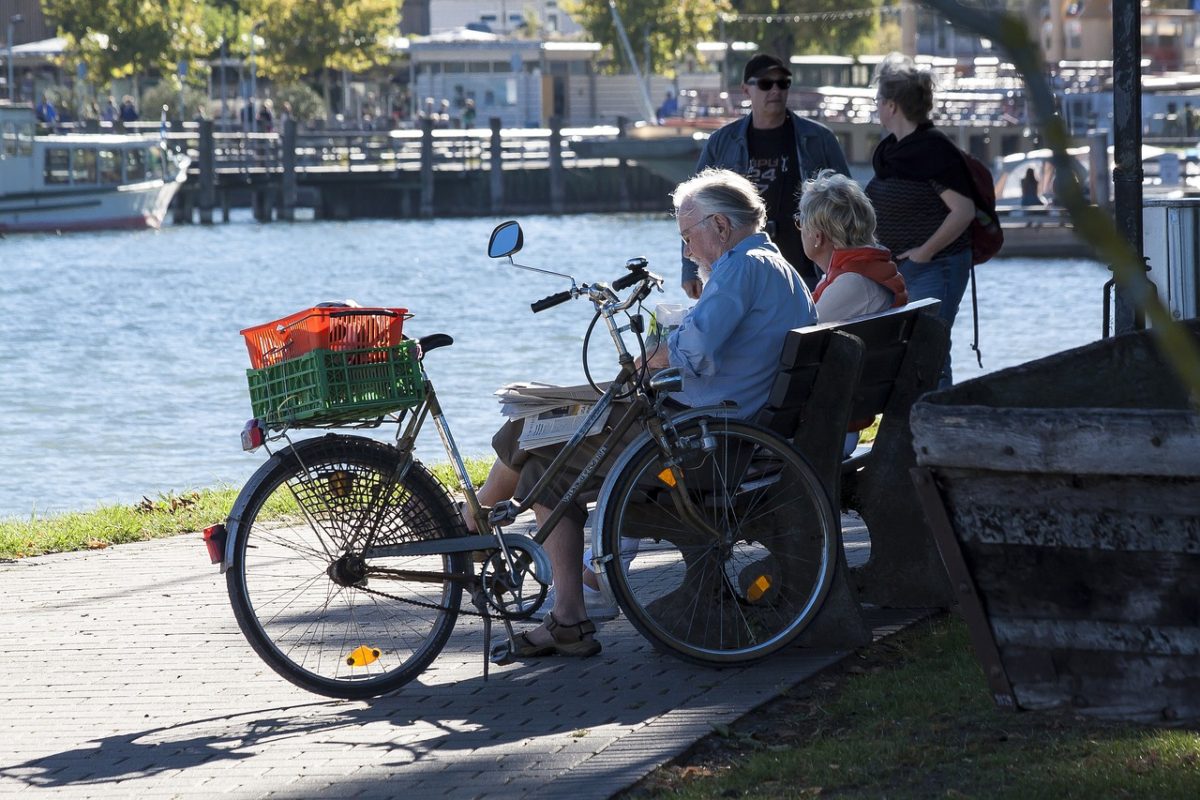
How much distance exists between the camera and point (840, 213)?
552 centimetres

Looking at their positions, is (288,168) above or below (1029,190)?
above

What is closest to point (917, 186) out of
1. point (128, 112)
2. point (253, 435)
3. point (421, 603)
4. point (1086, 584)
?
point (421, 603)

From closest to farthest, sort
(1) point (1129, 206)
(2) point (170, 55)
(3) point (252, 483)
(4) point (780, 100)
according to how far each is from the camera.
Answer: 1. (3) point (252, 483)
2. (1) point (1129, 206)
3. (4) point (780, 100)
4. (2) point (170, 55)

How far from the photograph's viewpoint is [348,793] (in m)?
3.90

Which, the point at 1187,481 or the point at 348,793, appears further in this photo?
the point at 348,793

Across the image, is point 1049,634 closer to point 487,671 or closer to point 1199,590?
point 1199,590

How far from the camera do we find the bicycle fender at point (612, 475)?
469 cm

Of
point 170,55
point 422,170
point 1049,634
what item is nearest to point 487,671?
point 1049,634

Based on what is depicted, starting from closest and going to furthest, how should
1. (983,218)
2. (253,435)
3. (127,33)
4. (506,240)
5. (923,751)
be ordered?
1. (923,751)
2. (253,435)
3. (506,240)
4. (983,218)
5. (127,33)

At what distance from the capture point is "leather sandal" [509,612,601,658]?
505 centimetres

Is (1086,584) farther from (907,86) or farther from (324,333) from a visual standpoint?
(907,86)

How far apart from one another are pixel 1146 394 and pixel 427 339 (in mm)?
1858

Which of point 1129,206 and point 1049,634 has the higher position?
point 1129,206

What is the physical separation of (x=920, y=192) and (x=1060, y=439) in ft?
12.5
